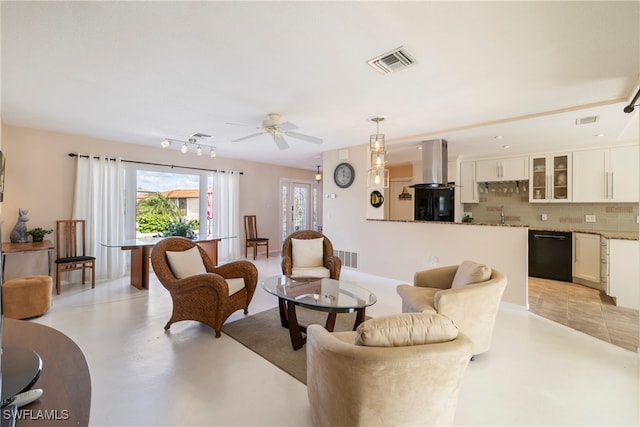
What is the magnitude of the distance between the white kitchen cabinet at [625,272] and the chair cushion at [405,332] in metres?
3.76

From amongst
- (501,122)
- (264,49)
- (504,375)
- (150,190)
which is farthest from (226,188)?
(504,375)

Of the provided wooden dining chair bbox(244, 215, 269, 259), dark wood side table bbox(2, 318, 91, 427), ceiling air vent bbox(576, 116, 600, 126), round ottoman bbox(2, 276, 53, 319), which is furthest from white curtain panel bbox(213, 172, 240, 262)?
ceiling air vent bbox(576, 116, 600, 126)

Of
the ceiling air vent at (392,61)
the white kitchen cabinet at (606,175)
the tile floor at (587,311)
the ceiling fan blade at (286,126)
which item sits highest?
the ceiling air vent at (392,61)

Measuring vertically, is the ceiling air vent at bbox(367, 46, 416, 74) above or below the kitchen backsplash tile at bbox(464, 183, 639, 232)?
above

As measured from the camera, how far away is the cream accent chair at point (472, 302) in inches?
89.4

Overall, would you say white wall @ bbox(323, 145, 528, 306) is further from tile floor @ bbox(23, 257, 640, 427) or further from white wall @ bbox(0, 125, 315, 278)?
white wall @ bbox(0, 125, 315, 278)

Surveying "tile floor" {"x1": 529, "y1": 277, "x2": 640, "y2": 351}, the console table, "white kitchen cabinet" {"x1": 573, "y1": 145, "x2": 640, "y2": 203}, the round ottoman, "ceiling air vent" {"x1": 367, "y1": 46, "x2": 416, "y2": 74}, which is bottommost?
"tile floor" {"x1": 529, "y1": 277, "x2": 640, "y2": 351}

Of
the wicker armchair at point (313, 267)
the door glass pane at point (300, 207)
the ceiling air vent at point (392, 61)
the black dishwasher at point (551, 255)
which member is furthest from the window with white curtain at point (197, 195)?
the black dishwasher at point (551, 255)

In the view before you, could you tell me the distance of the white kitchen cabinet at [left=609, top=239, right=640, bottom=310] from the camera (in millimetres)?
3551

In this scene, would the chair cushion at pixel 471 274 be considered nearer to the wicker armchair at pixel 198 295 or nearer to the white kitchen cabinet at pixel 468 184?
the wicker armchair at pixel 198 295

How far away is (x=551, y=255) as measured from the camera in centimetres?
497

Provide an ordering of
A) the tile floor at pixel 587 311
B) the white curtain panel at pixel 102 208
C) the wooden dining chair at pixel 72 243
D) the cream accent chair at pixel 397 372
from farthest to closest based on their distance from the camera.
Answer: the white curtain panel at pixel 102 208, the wooden dining chair at pixel 72 243, the tile floor at pixel 587 311, the cream accent chair at pixel 397 372

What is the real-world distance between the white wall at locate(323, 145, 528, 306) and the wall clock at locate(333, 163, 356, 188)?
0.09 meters

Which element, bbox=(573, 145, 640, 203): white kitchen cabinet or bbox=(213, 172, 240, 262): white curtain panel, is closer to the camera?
bbox=(573, 145, 640, 203): white kitchen cabinet
